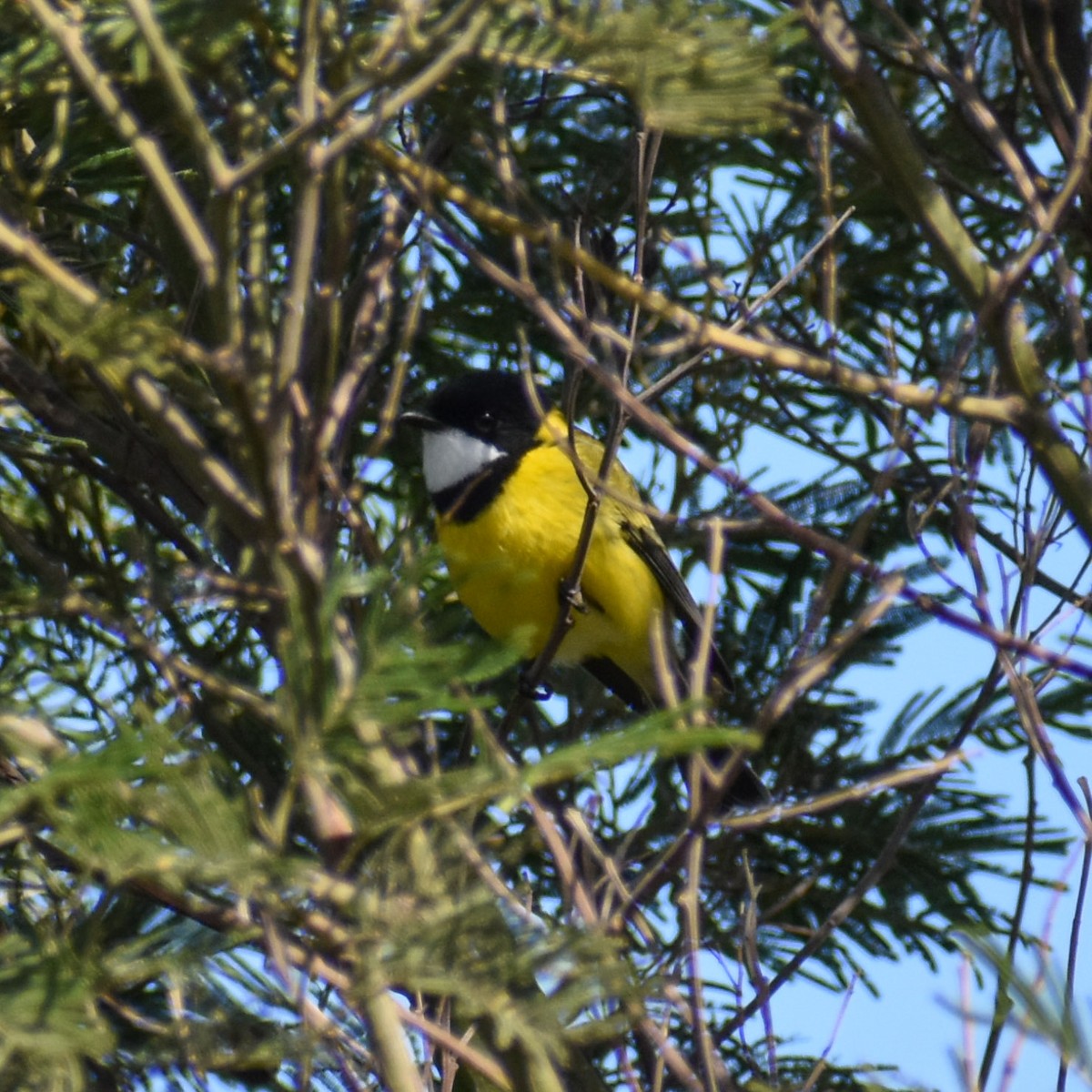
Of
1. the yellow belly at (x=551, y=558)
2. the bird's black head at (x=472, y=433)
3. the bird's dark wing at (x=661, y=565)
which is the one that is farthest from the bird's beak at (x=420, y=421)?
the bird's dark wing at (x=661, y=565)

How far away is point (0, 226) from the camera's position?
1.64 m

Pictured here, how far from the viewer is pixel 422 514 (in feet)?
13.8

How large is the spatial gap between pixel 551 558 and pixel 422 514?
341mm

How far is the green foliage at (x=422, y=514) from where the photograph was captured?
165 centimetres

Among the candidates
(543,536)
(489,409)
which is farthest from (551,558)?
(489,409)

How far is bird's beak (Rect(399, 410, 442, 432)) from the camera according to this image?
4.09 meters

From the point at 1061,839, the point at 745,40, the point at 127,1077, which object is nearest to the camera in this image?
the point at 745,40

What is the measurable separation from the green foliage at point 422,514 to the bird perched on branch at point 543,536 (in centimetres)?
22

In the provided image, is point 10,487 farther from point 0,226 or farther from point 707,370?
point 0,226

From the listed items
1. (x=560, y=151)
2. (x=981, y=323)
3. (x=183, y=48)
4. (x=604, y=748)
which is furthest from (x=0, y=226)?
(x=560, y=151)

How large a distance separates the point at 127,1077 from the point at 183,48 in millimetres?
1708

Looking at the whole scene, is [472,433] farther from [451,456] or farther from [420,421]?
[420,421]

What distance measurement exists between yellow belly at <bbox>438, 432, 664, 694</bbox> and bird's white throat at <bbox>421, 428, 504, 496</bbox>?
12 cm

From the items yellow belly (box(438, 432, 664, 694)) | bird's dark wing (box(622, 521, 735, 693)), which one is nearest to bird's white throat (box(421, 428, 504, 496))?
yellow belly (box(438, 432, 664, 694))
